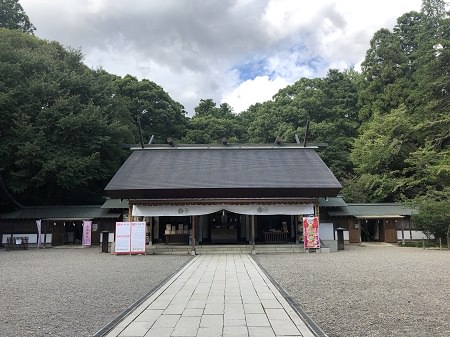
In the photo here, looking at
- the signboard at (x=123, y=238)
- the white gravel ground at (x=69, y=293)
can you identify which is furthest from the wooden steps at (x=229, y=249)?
the white gravel ground at (x=69, y=293)

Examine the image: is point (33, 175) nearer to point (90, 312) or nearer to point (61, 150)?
point (61, 150)

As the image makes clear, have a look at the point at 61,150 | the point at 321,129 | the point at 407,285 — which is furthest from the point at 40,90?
the point at 407,285

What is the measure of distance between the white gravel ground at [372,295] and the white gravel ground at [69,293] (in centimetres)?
308

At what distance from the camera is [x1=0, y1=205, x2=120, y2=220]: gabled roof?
20875 mm

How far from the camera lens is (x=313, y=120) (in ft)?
109

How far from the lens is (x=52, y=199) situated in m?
25.3

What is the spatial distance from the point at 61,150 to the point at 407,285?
20.6 meters

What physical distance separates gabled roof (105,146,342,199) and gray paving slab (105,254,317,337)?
762 centimetres

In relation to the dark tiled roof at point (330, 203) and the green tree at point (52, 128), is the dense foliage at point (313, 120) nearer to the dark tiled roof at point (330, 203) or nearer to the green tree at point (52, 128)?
the green tree at point (52, 128)

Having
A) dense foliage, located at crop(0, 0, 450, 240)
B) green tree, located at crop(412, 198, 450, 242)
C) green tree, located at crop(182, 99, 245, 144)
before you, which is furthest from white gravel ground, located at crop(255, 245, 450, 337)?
green tree, located at crop(182, 99, 245, 144)

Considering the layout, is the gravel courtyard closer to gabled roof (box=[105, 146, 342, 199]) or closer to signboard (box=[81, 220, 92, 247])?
gabled roof (box=[105, 146, 342, 199])

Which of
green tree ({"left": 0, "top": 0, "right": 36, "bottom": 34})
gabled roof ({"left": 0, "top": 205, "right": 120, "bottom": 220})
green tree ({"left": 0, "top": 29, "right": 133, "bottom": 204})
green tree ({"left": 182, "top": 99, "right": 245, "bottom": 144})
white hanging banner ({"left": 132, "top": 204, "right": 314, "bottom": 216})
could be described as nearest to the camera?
white hanging banner ({"left": 132, "top": 204, "right": 314, "bottom": 216})

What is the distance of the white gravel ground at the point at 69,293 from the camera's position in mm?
4973

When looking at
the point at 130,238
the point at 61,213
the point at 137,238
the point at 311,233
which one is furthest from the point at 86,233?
the point at 311,233
